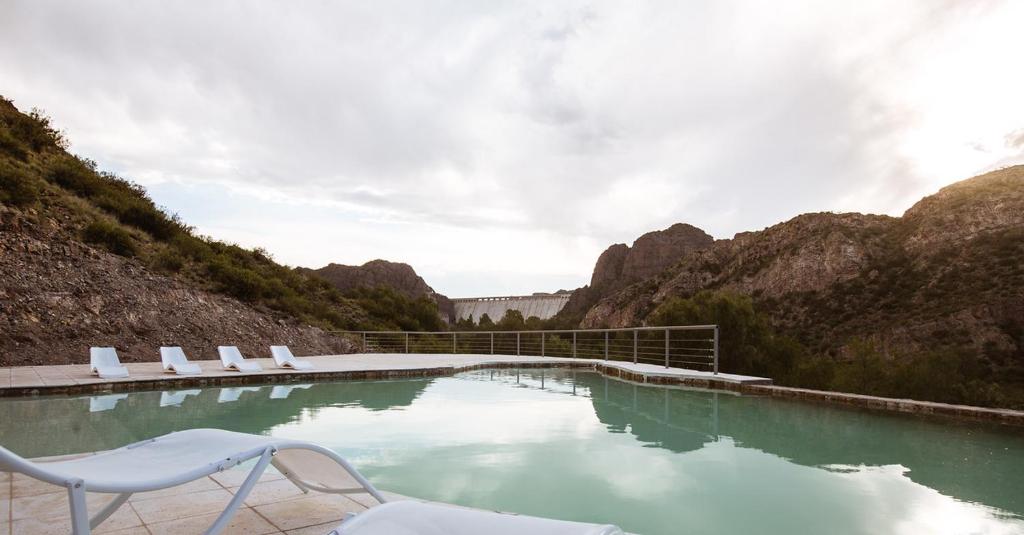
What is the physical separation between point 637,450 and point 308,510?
303 cm

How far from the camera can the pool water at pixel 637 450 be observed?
3322 mm

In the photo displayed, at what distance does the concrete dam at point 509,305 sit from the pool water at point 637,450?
4388cm

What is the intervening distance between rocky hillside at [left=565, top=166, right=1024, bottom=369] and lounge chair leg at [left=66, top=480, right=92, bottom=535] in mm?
24778

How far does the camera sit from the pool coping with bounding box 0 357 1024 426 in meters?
5.74

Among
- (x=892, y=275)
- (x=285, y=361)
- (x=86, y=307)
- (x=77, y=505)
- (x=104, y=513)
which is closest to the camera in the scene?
(x=77, y=505)

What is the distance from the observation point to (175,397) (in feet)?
23.7

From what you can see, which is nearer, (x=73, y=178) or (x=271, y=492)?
(x=271, y=492)

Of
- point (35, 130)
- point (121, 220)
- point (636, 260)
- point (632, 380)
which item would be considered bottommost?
point (632, 380)

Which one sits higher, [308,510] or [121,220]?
[121,220]

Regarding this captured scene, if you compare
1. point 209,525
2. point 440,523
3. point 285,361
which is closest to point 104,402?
point 285,361

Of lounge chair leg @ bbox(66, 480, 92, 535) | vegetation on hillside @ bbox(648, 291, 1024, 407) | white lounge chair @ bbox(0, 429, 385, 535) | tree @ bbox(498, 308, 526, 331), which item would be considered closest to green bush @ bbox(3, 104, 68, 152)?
tree @ bbox(498, 308, 526, 331)

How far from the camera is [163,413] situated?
239 inches

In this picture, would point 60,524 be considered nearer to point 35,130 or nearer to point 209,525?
point 209,525

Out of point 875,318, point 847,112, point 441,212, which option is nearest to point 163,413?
point 847,112
